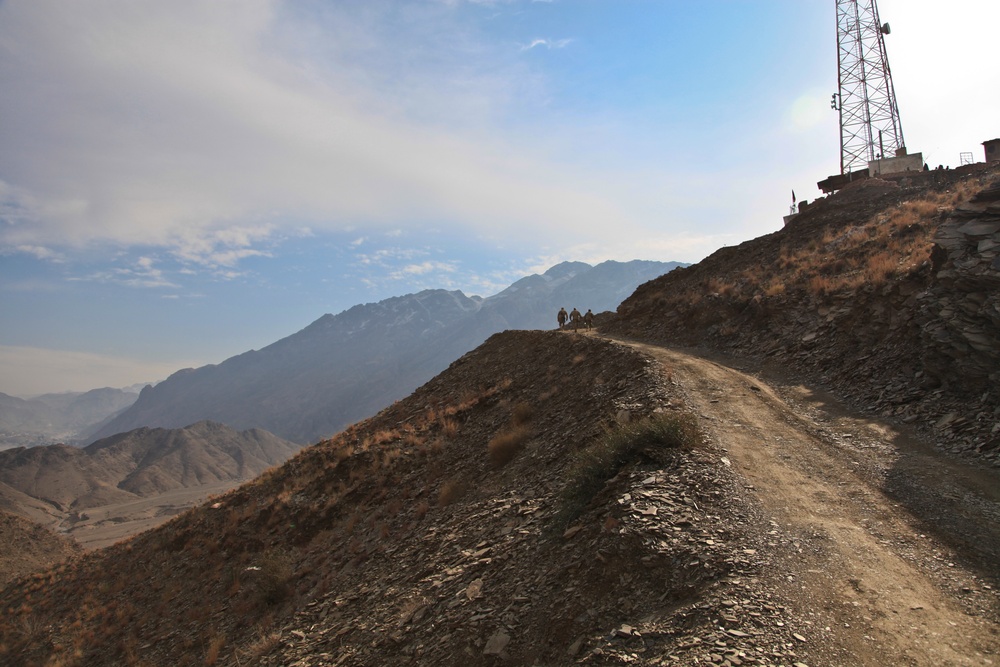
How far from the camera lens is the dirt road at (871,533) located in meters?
6.02

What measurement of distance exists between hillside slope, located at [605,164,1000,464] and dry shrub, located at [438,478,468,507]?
11450 mm

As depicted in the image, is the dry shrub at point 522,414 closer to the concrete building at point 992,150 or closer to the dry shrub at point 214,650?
the dry shrub at point 214,650

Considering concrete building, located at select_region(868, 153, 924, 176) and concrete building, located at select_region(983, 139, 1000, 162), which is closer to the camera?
concrete building, located at select_region(983, 139, 1000, 162)

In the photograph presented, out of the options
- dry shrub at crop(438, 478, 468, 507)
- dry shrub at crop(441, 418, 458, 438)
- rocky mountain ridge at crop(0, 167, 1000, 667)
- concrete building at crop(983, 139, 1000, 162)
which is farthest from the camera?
concrete building at crop(983, 139, 1000, 162)

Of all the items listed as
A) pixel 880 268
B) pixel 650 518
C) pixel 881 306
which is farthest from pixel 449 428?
pixel 880 268

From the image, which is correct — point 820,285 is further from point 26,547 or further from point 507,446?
point 26,547

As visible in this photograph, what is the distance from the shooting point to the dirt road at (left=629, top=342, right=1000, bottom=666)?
6.02 meters

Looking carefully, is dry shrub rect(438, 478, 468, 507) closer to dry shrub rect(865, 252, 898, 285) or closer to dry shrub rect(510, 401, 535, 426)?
dry shrub rect(510, 401, 535, 426)

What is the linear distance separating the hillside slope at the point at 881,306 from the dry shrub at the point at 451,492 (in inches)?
451

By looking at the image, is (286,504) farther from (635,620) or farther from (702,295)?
(702,295)

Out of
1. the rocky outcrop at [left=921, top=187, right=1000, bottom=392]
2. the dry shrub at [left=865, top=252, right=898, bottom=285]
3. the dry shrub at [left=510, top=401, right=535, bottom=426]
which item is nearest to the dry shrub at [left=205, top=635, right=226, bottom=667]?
the dry shrub at [left=510, top=401, right=535, bottom=426]

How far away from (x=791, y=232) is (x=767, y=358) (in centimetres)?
1704

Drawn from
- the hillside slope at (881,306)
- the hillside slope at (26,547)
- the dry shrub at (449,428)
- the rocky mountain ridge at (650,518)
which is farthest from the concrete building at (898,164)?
the hillside slope at (26,547)

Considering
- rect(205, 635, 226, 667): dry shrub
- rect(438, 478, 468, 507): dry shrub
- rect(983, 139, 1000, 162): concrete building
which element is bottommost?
rect(205, 635, 226, 667): dry shrub
